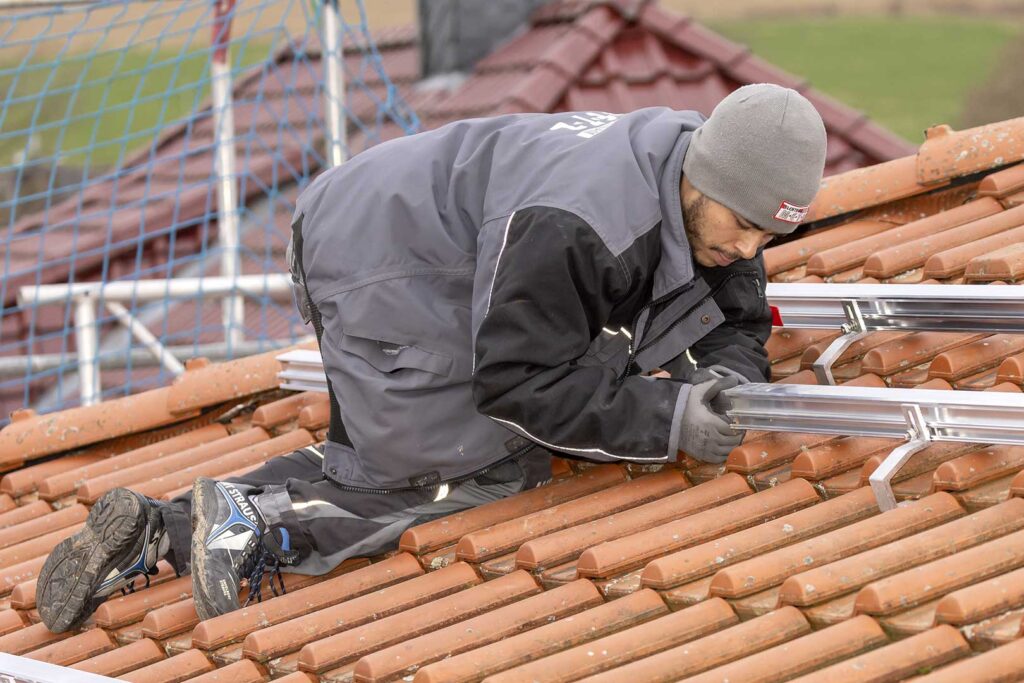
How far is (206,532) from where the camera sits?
10.1 ft

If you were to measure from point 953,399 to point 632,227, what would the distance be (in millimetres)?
749

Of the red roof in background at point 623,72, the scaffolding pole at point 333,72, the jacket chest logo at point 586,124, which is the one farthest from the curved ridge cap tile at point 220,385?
the red roof in background at point 623,72

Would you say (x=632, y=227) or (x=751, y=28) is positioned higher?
(x=632, y=227)

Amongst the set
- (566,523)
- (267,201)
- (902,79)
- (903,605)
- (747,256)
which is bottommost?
(902,79)

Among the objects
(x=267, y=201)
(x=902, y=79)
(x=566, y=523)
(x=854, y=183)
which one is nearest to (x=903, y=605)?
(x=566, y=523)

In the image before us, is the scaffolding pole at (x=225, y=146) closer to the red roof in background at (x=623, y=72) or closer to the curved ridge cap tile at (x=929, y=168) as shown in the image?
the red roof in background at (x=623, y=72)

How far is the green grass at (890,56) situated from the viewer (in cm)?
3014

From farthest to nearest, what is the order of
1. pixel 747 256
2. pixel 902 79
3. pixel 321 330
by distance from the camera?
pixel 902 79 < pixel 321 330 < pixel 747 256

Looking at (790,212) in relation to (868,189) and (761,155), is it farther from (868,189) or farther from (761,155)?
(868,189)

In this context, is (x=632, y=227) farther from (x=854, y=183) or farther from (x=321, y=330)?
(x=854, y=183)

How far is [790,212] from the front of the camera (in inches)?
115

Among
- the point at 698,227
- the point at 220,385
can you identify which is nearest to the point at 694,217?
the point at 698,227

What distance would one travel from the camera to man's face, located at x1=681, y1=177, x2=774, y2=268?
9.75 feet

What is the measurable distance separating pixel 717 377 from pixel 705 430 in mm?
180
